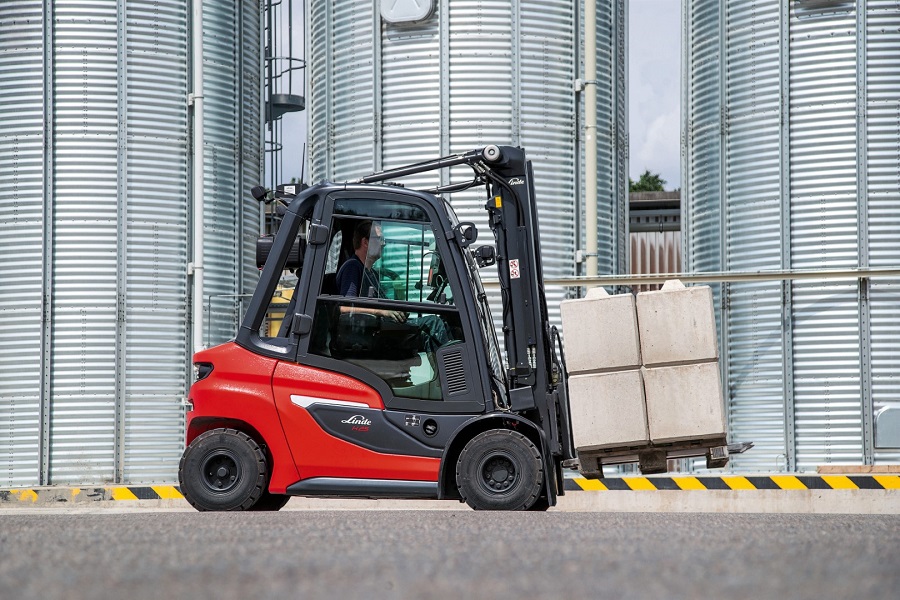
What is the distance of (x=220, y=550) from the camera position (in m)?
5.05

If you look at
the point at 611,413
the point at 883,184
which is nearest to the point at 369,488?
the point at 611,413

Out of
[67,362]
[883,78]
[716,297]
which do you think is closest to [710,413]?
[716,297]

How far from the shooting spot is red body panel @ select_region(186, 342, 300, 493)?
9.07 meters

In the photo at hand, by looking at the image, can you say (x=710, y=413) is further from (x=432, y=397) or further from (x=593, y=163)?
(x=593, y=163)

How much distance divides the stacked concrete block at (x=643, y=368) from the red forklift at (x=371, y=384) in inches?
28.0

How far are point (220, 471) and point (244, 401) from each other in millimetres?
539

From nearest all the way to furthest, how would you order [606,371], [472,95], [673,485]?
[606,371] → [673,485] → [472,95]

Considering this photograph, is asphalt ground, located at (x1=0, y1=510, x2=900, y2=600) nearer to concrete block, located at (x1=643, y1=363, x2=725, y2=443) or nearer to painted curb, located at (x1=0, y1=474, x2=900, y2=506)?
concrete block, located at (x1=643, y1=363, x2=725, y2=443)

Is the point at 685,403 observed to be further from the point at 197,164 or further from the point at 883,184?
the point at 197,164

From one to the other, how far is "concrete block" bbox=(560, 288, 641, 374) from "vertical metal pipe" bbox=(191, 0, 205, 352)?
7.46 m

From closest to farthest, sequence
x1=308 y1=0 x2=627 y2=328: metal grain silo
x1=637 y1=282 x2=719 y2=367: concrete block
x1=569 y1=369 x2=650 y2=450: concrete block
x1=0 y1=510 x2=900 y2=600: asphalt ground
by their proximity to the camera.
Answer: x1=0 y1=510 x2=900 y2=600: asphalt ground → x1=637 y1=282 x2=719 y2=367: concrete block → x1=569 y1=369 x2=650 y2=450: concrete block → x1=308 y1=0 x2=627 y2=328: metal grain silo

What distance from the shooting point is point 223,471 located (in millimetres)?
9156

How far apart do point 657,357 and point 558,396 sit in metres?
0.88

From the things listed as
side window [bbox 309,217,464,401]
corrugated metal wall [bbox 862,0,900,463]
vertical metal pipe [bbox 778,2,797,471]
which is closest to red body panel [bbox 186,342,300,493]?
side window [bbox 309,217,464,401]
